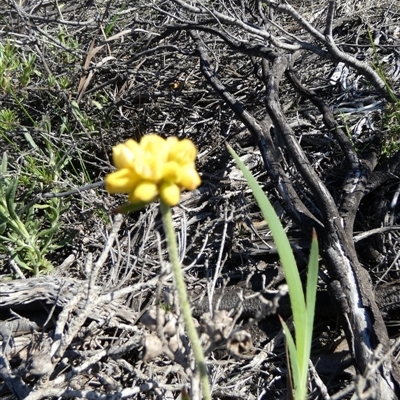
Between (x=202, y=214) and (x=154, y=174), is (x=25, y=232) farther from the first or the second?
(x=154, y=174)

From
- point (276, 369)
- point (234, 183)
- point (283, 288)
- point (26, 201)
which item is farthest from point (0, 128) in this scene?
point (283, 288)

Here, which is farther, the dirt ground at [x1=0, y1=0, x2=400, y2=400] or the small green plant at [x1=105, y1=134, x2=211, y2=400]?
the dirt ground at [x1=0, y1=0, x2=400, y2=400]

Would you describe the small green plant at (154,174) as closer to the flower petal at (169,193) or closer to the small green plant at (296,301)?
the flower petal at (169,193)

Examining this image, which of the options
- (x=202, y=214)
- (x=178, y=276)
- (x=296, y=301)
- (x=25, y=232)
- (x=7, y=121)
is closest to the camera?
(x=178, y=276)

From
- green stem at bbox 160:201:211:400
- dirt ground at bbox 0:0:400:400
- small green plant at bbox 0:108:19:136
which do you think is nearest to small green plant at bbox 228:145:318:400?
dirt ground at bbox 0:0:400:400

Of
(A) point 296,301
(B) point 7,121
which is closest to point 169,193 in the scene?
(A) point 296,301

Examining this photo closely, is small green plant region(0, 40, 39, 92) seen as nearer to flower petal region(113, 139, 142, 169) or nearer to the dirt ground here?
the dirt ground

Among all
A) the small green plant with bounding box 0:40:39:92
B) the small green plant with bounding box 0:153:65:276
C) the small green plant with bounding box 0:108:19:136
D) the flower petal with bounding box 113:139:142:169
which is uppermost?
the small green plant with bounding box 0:40:39:92
